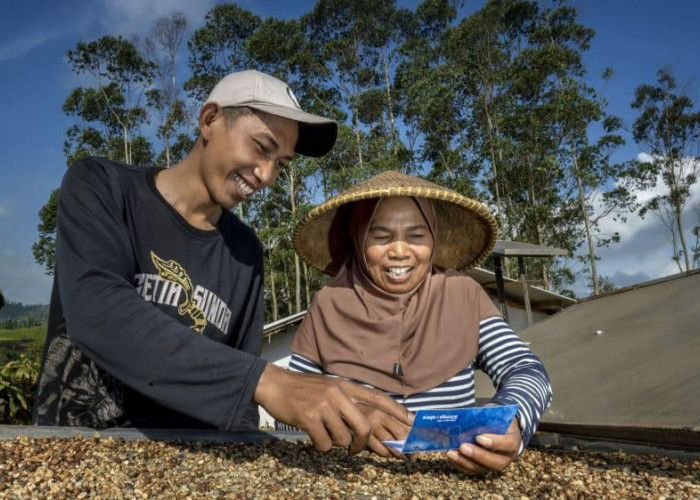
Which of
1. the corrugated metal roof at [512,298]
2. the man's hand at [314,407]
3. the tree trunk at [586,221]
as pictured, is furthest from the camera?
the tree trunk at [586,221]

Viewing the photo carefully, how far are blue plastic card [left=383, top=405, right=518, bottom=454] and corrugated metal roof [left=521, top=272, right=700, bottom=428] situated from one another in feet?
2.68

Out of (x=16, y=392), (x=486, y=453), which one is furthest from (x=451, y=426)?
(x=16, y=392)

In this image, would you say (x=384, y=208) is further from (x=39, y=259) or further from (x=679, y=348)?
(x=39, y=259)

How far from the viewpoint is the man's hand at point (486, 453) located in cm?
129

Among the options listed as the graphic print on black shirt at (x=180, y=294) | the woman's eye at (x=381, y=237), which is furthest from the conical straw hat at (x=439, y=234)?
the graphic print on black shirt at (x=180, y=294)

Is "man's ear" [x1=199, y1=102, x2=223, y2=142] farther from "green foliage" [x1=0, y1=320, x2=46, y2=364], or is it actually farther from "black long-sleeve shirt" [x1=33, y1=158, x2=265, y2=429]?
"green foliage" [x1=0, y1=320, x2=46, y2=364]

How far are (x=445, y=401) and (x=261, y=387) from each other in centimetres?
83

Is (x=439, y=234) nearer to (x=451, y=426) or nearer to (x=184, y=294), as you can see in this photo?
(x=184, y=294)

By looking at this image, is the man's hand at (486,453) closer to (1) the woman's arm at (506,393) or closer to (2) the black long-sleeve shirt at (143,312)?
(1) the woman's arm at (506,393)

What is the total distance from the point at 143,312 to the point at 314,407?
1.41ft

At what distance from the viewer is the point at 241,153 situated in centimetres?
187

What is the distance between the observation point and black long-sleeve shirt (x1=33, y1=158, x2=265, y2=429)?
113cm

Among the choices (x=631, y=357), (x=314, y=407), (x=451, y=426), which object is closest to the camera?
(x=314, y=407)

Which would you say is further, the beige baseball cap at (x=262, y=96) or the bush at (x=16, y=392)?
the bush at (x=16, y=392)
